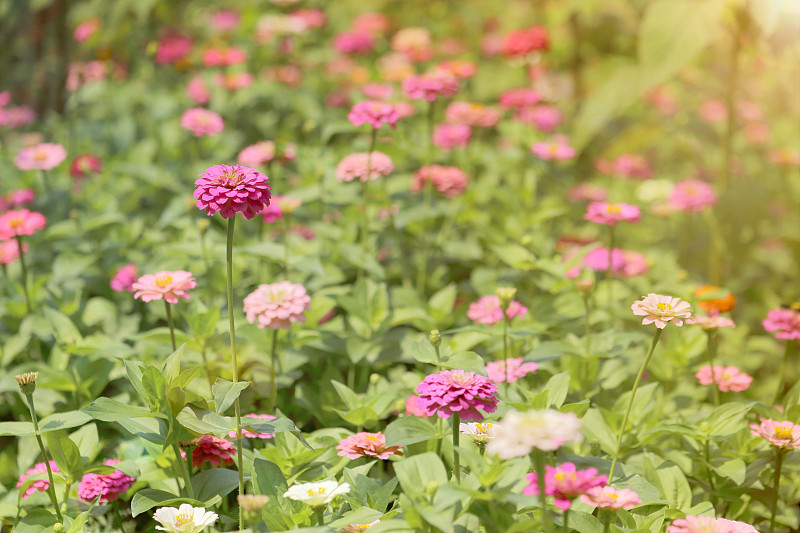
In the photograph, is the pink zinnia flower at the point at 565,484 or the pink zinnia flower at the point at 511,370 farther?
the pink zinnia flower at the point at 511,370

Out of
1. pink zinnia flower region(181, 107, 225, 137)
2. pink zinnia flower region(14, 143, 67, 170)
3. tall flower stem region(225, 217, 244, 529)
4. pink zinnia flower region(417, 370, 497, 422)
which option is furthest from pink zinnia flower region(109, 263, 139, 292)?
pink zinnia flower region(417, 370, 497, 422)

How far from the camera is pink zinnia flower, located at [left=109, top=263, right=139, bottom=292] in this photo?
1.78 metres

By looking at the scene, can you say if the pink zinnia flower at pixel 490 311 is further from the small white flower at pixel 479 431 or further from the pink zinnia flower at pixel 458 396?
the pink zinnia flower at pixel 458 396

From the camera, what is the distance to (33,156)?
6.46 ft

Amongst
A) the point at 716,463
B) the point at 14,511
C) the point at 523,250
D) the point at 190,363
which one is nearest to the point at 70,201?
the point at 190,363

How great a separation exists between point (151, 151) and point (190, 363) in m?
1.26

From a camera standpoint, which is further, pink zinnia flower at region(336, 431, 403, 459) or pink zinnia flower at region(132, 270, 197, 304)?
pink zinnia flower at region(132, 270, 197, 304)

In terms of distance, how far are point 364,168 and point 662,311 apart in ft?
2.82

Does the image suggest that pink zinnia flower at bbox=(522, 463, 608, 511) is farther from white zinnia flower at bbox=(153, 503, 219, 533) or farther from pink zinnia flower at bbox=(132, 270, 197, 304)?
pink zinnia flower at bbox=(132, 270, 197, 304)

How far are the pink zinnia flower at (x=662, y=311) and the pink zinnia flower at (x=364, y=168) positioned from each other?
0.78 m

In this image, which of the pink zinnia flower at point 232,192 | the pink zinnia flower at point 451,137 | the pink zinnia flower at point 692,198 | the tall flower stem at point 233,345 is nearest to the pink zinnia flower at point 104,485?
the tall flower stem at point 233,345

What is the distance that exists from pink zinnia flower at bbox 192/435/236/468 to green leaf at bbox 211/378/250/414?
0.51 ft

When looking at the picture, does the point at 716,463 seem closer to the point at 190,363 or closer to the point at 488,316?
the point at 488,316

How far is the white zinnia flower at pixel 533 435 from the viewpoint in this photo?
750 mm
